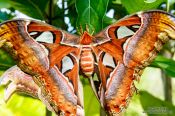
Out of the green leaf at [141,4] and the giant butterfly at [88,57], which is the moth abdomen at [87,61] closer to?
the giant butterfly at [88,57]

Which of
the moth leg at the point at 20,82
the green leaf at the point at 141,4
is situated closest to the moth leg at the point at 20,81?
the moth leg at the point at 20,82

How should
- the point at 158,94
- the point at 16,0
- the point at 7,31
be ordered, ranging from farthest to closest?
1. the point at 158,94
2. the point at 16,0
3. the point at 7,31

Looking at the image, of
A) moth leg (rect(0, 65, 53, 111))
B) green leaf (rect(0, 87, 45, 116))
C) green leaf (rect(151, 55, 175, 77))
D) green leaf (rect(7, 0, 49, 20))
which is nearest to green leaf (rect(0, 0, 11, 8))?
green leaf (rect(7, 0, 49, 20))

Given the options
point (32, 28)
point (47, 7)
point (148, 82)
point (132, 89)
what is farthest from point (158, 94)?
point (32, 28)

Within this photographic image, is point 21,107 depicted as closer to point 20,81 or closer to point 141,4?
point 20,81

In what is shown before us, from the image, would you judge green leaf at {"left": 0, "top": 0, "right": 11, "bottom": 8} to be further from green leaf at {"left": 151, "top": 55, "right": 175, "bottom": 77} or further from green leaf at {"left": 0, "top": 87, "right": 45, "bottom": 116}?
green leaf at {"left": 151, "top": 55, "right": 175, "bottom": 77}

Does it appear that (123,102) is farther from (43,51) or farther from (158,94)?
(158,94)
